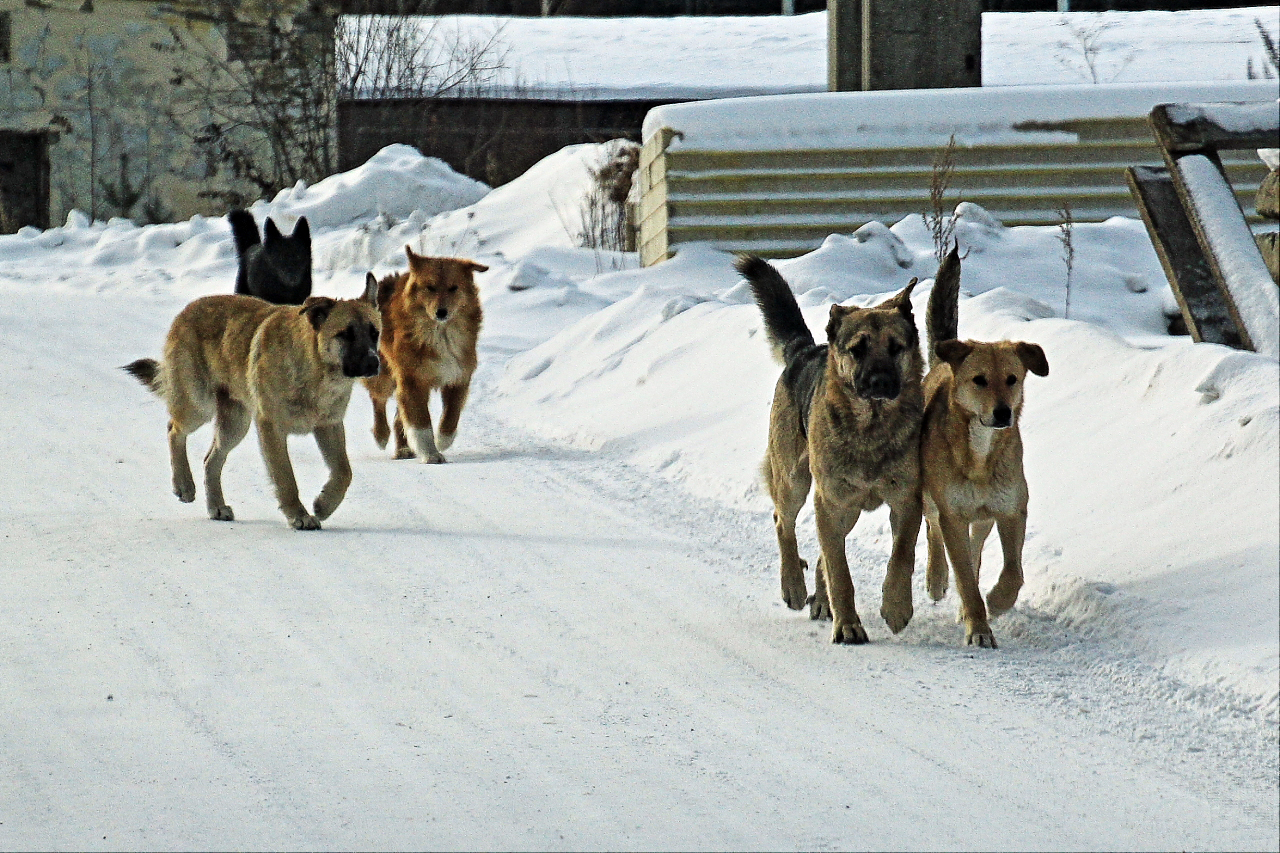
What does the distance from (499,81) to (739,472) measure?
22351mm

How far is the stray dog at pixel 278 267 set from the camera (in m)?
10.1

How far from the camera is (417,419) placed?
10016 mm

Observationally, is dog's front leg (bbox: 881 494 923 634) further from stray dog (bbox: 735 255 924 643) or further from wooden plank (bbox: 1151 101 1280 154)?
wooden plank (bbox: 1151 101 1280 154)

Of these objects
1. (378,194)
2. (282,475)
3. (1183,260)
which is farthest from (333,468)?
(378,194)

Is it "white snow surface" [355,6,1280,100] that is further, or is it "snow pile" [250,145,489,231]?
"white snow surface" [355,6,1280,100]

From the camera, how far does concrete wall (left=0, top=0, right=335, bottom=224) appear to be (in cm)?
2572

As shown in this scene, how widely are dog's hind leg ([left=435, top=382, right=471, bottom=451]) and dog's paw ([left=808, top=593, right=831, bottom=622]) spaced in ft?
14.7

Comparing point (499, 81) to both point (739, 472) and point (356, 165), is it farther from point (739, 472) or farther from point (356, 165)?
point (739, 472)

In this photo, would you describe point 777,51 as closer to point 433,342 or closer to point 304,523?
point 433,342

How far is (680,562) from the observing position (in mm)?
6930

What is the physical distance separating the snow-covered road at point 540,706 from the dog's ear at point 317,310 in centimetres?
102

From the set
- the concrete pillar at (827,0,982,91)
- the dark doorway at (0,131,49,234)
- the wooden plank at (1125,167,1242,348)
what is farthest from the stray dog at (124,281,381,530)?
the dark doorway at (0,131,49,234)

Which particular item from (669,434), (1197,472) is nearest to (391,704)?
(1197,472)

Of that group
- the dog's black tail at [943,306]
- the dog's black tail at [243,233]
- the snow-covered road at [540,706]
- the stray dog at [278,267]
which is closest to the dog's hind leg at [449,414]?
the stray dog at [278,267]
